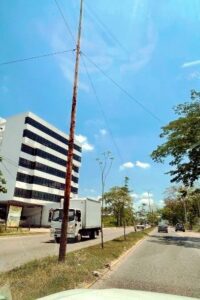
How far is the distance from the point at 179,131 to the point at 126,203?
31.9ft

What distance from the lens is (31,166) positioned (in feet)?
206

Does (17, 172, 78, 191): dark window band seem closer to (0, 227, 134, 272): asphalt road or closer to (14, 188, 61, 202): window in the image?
(14, 188, 61, 202): window

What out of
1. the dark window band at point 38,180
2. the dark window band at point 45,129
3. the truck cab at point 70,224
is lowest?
the truck cab at point 70,224

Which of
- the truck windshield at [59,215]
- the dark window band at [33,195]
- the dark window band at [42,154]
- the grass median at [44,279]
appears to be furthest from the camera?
the dark window band at [42,154]

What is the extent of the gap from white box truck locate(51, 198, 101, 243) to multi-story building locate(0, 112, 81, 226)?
2586cm

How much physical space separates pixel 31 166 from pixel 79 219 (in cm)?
3573

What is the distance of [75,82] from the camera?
45.3 ft

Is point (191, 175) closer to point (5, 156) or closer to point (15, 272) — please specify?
point (15, 272)

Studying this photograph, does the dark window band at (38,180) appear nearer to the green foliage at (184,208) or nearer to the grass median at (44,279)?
the green foliage at (184,208)

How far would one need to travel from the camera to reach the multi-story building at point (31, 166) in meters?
59.2

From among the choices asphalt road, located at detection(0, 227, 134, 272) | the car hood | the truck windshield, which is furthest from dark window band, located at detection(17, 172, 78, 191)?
the car hood

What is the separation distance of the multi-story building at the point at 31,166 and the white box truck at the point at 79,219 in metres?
25.9

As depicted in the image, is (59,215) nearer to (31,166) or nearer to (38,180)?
(31,166)

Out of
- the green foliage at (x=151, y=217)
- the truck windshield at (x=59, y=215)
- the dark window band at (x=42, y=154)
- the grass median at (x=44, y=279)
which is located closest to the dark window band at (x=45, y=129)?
the dark window band at (x=42, y=154)
